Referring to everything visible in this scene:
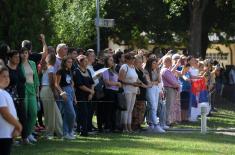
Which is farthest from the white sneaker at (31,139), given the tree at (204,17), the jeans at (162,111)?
the tree at (204,17)

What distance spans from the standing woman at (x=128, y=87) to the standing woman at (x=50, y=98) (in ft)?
7.69

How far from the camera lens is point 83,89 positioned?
557 inches

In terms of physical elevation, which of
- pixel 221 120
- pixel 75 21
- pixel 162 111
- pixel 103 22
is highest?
pixel 75 21

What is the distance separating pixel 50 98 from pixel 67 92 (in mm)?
380

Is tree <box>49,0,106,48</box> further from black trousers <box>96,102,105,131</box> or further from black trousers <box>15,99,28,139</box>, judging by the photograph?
black trousers <box>15,99,28,139</box>

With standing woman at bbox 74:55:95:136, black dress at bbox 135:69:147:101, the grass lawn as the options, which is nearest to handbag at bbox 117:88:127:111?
the grass lawn

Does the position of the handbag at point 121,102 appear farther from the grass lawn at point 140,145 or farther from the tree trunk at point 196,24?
the tree trunk at point 196,24

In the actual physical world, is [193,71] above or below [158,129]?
above

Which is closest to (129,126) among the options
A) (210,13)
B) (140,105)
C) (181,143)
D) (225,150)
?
(140,105)

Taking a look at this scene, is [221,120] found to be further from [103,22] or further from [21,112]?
[21,112]

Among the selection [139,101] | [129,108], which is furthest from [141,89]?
[129,108]

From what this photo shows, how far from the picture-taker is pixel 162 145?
42.9 ft

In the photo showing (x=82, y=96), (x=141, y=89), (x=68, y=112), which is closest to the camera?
(x=68, y=112)

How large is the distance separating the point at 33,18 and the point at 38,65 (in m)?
6.70
